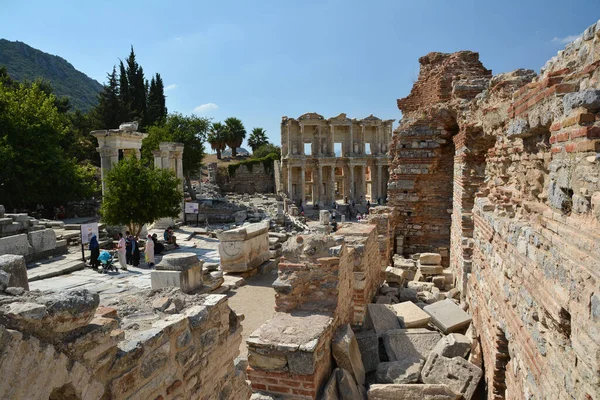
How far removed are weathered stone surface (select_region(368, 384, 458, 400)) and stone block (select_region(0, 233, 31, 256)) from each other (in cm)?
1218

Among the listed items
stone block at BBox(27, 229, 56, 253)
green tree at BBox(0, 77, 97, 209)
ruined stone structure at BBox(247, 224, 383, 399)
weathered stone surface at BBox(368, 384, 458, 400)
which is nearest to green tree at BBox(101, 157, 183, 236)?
stone block at BBox(27, 229, 56, 253)

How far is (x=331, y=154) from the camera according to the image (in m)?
45.8

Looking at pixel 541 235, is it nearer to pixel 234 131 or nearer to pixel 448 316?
pixel 448 316

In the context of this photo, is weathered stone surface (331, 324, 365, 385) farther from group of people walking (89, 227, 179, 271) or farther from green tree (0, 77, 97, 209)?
green tree (0, 77, 97, 209)

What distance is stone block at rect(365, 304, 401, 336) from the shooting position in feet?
21.1

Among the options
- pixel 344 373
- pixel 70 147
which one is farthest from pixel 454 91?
pixel 70 147

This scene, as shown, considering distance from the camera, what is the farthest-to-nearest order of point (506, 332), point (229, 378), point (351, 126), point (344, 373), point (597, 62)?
1. point (351, 126)
2. point (344, 373)
3. point (506, 332)
4. point (229, 378)
5. point (597, 62)

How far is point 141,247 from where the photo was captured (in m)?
16.8

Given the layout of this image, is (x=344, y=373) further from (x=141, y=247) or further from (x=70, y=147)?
(x=70, y=147)

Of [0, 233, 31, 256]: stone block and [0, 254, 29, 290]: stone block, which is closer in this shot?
[0, 254, 29, 290]: stone block

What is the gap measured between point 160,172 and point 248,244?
272 inches

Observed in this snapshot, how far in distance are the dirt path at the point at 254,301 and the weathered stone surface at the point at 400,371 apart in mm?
3253

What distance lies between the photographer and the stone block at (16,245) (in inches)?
474

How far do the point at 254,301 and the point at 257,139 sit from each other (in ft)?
163
